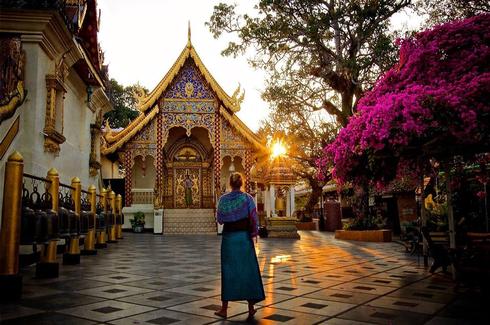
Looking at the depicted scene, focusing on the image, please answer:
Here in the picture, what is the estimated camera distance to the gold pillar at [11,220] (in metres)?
4.71

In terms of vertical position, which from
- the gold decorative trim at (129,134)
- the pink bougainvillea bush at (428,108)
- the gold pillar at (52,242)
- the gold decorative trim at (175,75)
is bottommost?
the gold pillar at (52,242)

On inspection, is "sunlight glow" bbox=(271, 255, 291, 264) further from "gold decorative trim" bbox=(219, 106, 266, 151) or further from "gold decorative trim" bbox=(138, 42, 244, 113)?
"gold decorative trim" bbox=(138, 42, 244, 113)

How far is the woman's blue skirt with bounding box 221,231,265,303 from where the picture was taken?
166 inches

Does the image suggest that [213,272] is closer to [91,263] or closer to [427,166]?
[91,263]

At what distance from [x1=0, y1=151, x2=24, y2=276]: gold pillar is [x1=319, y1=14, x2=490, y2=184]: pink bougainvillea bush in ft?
13.8

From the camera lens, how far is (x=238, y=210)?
445 centimetres

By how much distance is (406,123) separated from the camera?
5.29 m

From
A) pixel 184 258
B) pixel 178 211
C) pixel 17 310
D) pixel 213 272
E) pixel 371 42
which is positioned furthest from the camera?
pixel 178 211

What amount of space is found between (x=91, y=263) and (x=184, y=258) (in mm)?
1943

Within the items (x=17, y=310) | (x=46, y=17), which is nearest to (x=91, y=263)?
(x=17, y=310)

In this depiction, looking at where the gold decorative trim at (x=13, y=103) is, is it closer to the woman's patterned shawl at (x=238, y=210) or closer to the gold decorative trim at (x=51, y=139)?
the gold decorative trim at (x=51, y=139)

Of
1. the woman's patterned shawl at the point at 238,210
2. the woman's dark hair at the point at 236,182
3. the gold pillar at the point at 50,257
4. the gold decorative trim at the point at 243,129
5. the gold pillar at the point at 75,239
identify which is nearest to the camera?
the woman's patterned shawl at the point at 238,210

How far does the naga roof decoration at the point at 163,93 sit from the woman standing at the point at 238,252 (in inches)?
679

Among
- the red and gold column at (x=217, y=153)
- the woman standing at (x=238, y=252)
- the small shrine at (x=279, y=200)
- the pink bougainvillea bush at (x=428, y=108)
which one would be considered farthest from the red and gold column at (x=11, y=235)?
the red and gold column at (x=217, y=153)
